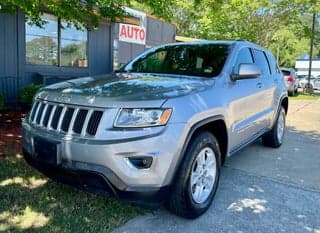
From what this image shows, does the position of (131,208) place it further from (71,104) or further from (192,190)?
(71,104)

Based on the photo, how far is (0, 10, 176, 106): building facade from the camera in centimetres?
937

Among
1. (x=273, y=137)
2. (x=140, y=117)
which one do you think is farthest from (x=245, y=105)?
(x=273, y=137)

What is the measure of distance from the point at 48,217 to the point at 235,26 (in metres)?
19.5

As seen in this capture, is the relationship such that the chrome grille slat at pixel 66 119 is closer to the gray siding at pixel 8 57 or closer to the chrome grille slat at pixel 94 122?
the chrome grille slat at pixel 94 122

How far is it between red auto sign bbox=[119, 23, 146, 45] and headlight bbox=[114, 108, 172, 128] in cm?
1099

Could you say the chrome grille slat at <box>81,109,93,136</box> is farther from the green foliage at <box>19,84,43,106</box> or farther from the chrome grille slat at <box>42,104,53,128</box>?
the green foliage at <box>19,84,43,106</box>

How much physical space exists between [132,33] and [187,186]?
1179 cm

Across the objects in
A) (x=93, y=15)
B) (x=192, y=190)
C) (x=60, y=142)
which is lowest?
(x=192, y=190)

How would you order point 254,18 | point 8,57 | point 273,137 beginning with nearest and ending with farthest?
1. point 273,137
2. point 8,57
3. point 254,18

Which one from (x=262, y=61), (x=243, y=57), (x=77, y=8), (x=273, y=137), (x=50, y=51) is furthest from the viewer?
(x=50, y=51)

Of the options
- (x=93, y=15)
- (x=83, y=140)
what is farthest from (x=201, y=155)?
(x=93, y=15)

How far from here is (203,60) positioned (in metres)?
4.50

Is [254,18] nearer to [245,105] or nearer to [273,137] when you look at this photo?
[273,137]

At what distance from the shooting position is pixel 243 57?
4863mm
